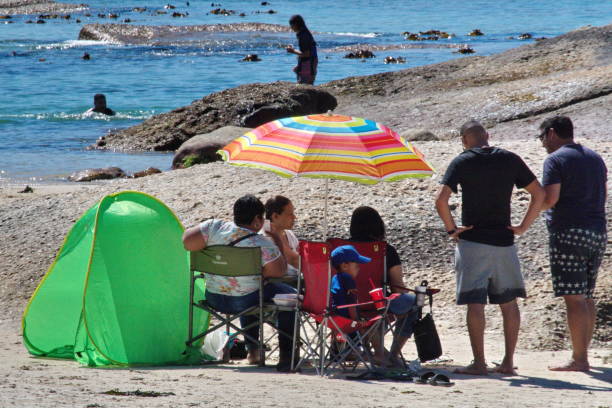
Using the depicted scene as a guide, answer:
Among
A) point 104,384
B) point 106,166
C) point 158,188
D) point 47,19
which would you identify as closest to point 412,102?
point 106,166

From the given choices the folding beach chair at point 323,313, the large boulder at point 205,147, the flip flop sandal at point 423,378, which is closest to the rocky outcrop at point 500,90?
the large boulder at point 205,147

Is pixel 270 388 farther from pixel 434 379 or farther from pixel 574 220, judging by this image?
pixel 574 220

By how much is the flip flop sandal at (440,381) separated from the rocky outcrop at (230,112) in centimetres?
1227

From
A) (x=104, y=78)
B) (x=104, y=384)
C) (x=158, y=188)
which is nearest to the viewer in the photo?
(x=104, y=384)

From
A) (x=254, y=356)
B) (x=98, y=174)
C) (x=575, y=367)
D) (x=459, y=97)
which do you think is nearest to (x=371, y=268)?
(x=254, y=356)

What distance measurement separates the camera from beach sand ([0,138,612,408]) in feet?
15.3

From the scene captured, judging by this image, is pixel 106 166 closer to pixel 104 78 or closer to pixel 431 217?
pixel 431 217

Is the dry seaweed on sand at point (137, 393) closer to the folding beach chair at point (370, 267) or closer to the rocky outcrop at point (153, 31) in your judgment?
the folding beach chair at point (370, 267)

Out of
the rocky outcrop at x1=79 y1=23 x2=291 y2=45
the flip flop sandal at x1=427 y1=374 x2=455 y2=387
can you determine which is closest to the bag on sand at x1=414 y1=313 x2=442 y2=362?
the flip flop sandal at x1=427 y1=374 x2=455 y2=387

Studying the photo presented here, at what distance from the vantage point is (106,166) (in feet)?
53.6

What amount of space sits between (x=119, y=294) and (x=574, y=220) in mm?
2825

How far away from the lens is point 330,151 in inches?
230

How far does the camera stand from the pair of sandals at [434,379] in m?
5.19

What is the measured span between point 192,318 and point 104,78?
28843mm
